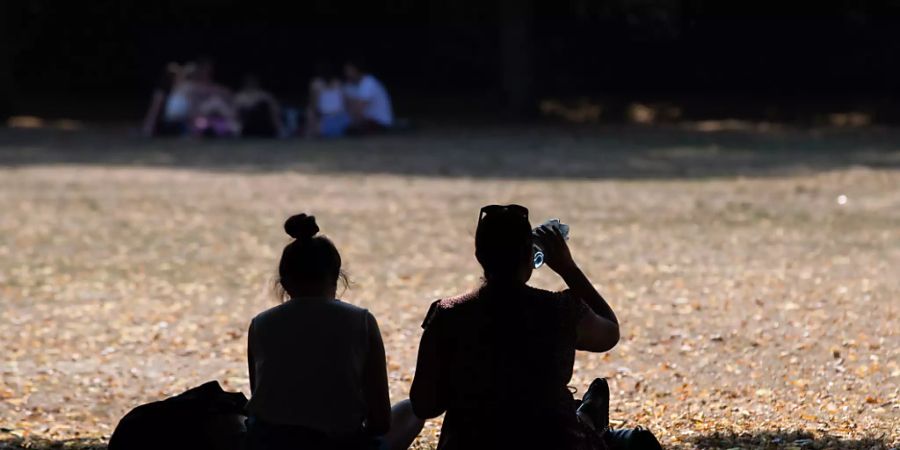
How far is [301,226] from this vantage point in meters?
4.43

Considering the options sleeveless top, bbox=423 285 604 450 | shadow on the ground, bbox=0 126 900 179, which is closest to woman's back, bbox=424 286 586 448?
sleeveless top, bbox=423 285 604 450

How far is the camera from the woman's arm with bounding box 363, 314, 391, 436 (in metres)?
4.46

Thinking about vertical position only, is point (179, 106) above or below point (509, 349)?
above

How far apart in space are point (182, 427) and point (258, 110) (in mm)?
19466

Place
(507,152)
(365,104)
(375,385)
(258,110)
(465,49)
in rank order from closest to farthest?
(375,385) < (507,152) < (258,110) < (365,104) < (465,49)

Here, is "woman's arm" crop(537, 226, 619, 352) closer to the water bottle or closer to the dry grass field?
the water bottle

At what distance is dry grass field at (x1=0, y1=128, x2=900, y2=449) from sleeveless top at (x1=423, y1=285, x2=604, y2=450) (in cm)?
185

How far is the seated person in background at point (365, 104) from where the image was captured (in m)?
24.4

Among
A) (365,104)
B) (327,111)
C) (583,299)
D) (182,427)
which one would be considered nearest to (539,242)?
(583,299)

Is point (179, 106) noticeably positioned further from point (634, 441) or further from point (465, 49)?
point (634, 441)

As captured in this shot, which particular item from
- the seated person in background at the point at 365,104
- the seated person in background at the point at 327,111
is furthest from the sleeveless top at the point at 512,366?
the seated person in background at the point at 365,104

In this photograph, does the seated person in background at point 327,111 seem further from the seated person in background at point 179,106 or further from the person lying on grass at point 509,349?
the person lying on grass at point 509,349

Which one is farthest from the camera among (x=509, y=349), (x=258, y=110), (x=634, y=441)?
(x=258, y=110)

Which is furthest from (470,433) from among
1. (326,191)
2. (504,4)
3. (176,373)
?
(504,4)
